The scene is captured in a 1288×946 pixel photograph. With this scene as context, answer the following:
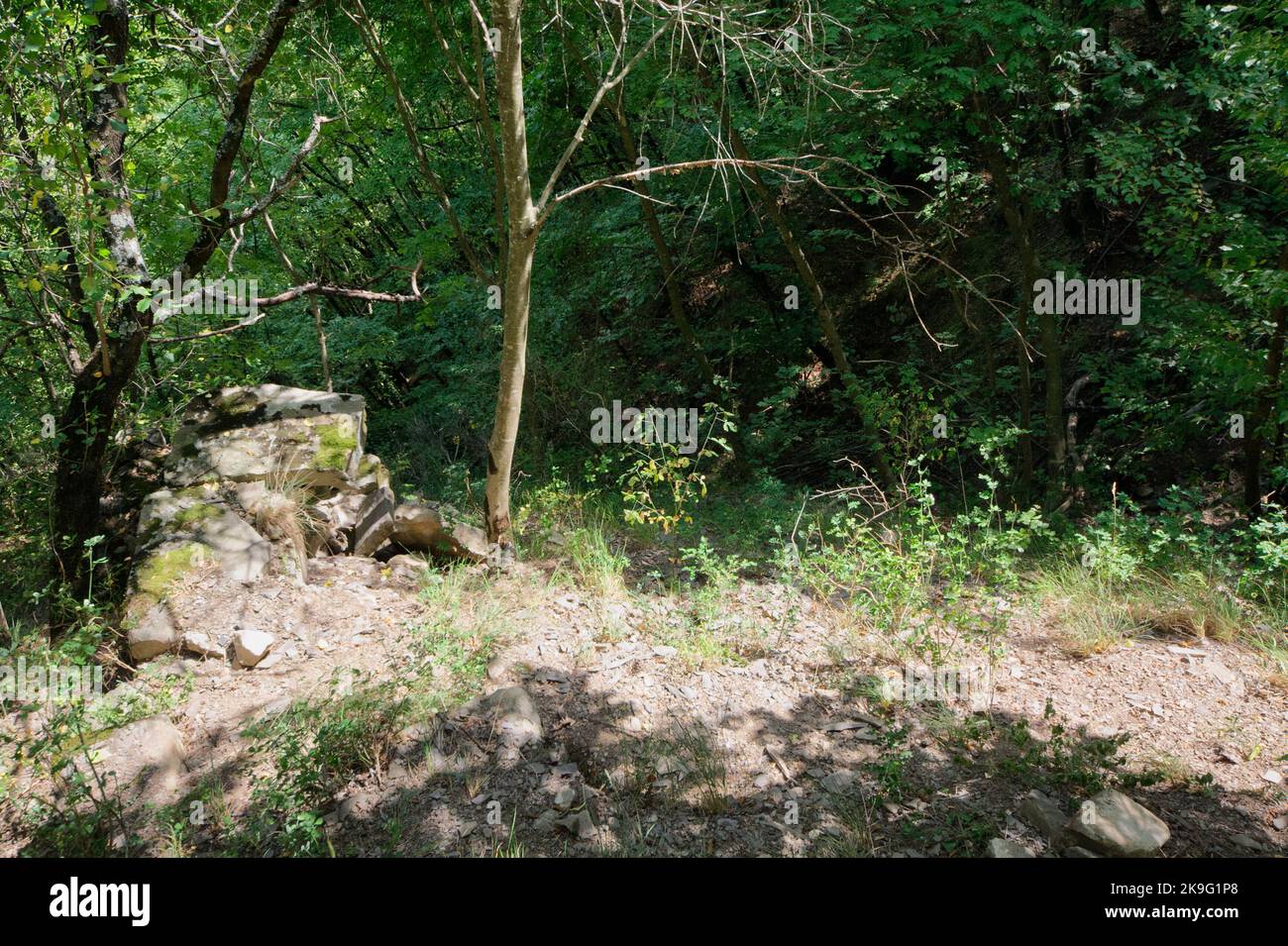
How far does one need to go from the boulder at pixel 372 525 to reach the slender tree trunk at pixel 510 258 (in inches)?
31.4

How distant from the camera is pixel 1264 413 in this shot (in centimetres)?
565

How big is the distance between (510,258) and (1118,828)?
4.23 m

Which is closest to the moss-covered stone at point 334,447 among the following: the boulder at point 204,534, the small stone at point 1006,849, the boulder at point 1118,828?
the boulder at point 204,534

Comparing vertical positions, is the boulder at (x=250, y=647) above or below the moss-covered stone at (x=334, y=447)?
below

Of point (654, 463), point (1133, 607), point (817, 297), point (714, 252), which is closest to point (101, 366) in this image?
point (654, 463)

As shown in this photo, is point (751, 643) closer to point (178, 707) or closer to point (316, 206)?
point (178, 707)

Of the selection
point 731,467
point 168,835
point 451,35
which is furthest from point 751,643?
point 451,35

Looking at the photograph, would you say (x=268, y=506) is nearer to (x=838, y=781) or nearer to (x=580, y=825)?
(x=580, y=825)

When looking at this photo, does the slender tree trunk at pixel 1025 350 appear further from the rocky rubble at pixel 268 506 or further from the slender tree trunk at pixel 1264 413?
the rocky rubble at pixel 268 506

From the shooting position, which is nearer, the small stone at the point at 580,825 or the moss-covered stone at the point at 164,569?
the small stone at the point at 580,825

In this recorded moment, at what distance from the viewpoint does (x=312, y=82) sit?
282 inches

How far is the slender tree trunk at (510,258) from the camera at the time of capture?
14.4ft

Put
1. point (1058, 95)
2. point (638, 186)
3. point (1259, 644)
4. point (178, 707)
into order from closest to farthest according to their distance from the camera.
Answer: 1. point (178, 707)
2. point (1259, 644)
3. point (1058, 95)
4. point (638, 186)

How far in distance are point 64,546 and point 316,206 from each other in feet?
18.0
